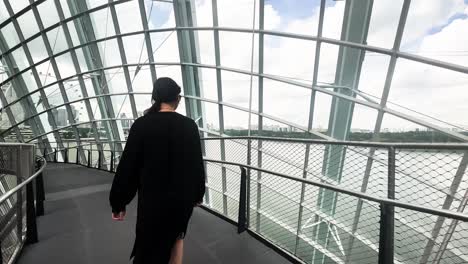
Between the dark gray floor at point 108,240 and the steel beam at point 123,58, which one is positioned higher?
the steel beam at point 123,58

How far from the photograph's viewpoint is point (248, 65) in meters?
9.91

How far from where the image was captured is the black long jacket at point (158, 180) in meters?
1.68

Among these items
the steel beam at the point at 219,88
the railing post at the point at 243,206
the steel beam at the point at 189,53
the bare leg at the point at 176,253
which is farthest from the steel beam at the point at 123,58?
the bare leg at the point at 176,253

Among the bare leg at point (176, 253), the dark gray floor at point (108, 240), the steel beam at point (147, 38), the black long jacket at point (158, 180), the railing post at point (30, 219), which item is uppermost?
the steel beam at point (147, 38)

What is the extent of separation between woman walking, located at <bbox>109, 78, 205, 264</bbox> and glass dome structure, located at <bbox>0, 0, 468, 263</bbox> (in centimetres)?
571

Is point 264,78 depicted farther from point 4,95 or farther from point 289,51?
point 4,95

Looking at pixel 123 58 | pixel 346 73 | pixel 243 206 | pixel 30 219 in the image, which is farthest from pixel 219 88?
pixel 30 219

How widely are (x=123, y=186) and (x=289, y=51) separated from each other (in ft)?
25.9

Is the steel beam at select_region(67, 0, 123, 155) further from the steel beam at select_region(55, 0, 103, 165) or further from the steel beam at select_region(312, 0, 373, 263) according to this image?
the steel beam at select_region(312, 0, 373, 263)

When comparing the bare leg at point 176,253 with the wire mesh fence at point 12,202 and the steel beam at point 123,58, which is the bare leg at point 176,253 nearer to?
the wire mesh fence at point 12,202

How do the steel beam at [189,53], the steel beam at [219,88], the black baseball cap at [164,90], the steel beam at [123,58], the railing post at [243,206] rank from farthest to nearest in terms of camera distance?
the steel beam at [123,58]
the steel beam at [189,53]
the steel beam at [219,88]
the railing post at [243,206]
the black baseball cap at [164,90]

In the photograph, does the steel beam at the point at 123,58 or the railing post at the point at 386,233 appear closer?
the railing post at the point at 386,233

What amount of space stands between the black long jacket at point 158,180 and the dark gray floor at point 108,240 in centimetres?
115

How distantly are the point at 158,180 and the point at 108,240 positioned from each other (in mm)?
2156
